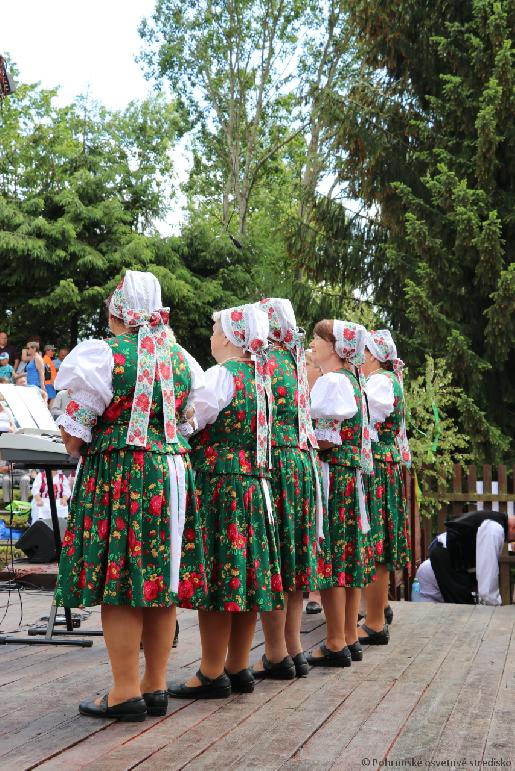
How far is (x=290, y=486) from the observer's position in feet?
14.2

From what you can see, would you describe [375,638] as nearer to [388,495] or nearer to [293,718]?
[388,495]

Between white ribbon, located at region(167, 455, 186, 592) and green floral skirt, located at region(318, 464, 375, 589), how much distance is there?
1.36 m

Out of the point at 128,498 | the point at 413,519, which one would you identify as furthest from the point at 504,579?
the point at 128,498

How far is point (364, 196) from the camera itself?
47.1 feet

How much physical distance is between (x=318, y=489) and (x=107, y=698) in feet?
4.46

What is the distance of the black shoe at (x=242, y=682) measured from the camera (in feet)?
13.3

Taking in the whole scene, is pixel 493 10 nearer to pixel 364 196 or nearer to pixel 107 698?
pixel 364 196

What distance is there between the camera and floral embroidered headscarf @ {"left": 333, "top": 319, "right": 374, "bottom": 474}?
4.94 metres

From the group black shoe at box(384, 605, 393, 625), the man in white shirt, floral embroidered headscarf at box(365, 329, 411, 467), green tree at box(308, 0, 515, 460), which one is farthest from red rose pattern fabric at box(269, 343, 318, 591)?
green tree at box(308, 0, 515, 460)

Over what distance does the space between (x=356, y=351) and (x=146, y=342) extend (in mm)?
1615

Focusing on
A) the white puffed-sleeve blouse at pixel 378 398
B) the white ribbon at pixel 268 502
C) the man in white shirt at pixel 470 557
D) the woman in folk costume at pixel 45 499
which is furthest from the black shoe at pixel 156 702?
the woman in folk costume at pixel 45 499

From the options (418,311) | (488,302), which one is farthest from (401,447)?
(488,302)

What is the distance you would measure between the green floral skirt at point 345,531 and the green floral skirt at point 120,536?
4.74ft

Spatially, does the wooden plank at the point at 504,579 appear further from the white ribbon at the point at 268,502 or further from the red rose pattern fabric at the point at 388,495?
the white ribbon at the point at 268,502
